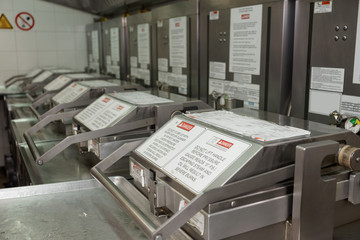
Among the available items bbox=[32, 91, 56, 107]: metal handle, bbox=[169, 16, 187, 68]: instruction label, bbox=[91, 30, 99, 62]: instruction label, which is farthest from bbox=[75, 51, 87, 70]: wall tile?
bbox=[169, 16, 187, 68]: instruction label

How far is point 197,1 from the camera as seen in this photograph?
2393 mm

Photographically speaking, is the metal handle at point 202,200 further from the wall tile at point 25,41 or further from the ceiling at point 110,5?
the wall tile at point 25,41

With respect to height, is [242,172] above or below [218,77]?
below

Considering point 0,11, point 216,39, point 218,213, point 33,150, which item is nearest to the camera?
point 218,213

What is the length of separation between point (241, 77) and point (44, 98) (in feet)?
5.23

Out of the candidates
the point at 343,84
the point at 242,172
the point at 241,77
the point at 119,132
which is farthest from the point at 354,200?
the point at 241,77

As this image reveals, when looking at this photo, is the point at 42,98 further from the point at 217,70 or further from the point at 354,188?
the point at 354,188

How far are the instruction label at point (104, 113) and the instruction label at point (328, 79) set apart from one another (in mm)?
815

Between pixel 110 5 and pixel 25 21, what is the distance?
1426 mm

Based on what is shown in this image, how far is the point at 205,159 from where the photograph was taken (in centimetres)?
97

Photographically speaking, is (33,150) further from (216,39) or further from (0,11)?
(0,11)

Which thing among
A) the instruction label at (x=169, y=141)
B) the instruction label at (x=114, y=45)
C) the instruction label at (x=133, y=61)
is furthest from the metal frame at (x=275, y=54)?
the instruction label at (x=114, y=45)

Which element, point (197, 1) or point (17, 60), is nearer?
point (197, 1)

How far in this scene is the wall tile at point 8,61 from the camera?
498 cm
